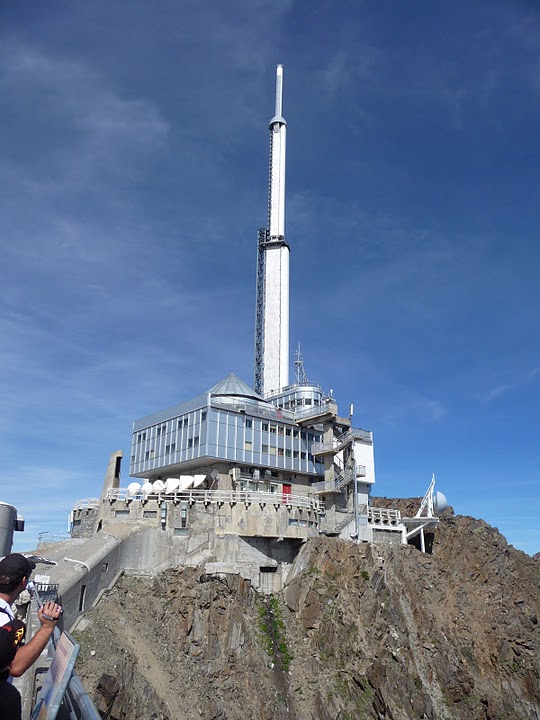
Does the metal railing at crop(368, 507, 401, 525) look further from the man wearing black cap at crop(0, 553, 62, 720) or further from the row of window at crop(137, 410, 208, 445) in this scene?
the man wearing black cap at crop(0, 553, 62, 720)

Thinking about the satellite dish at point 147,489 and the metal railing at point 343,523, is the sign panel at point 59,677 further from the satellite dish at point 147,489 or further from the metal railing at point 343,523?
the metal railing at point 343,523

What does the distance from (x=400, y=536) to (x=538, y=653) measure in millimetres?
15066

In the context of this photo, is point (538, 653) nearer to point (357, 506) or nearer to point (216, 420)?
point (357, 506)

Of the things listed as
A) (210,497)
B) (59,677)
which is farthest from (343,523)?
(59,677)

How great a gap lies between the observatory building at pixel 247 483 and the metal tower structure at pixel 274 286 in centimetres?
595

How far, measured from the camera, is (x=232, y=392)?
2381 inches

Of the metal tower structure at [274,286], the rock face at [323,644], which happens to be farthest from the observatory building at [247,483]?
the metal tower structure at [274,286]

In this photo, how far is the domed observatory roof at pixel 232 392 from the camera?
59344 mm

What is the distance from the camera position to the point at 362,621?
44.4 metres

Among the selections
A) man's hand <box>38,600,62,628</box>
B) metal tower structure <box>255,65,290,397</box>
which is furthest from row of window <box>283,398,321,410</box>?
man's hand <box>38,600,62,628</box>

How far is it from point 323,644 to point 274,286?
53372 millimetres

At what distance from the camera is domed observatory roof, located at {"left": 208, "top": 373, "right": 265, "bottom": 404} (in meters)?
59.3

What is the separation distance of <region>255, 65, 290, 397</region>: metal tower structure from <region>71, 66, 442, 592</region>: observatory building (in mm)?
5950

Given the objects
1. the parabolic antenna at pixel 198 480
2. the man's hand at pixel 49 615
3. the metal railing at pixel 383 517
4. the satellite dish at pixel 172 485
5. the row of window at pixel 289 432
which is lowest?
the man's hand at pixel 49 615
